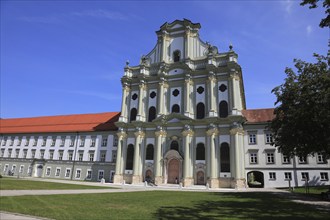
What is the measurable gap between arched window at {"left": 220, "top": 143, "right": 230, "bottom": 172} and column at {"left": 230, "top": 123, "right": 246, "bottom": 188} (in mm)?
784

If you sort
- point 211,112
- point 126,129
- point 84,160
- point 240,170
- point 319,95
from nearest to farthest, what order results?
point 319,95, point 240,170, point 211,112, point 126,129, point 84,160

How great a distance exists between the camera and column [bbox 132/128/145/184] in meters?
42.1

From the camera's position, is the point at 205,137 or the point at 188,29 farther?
the point at 188,29

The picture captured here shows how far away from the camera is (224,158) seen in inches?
1507

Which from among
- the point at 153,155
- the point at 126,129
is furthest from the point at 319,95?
the point at 126,129

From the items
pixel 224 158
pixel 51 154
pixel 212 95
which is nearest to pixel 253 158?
pixel 224 158

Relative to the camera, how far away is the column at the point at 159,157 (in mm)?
40419

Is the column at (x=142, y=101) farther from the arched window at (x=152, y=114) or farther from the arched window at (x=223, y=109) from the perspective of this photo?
the arched window at (x=223, y=109)

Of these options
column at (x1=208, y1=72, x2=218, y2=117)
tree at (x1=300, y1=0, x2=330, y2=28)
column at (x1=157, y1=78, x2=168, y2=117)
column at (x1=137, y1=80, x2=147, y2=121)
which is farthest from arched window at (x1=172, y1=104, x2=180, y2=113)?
tree at (x1=300, y1=0, x2=330, y2=28)

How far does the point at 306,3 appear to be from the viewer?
30.2 feet

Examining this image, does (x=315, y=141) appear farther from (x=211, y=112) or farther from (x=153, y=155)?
(x=153, y=155)

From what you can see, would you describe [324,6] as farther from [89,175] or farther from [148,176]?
[89,175]

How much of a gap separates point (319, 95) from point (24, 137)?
59.2 m

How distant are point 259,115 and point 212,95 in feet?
28.0
